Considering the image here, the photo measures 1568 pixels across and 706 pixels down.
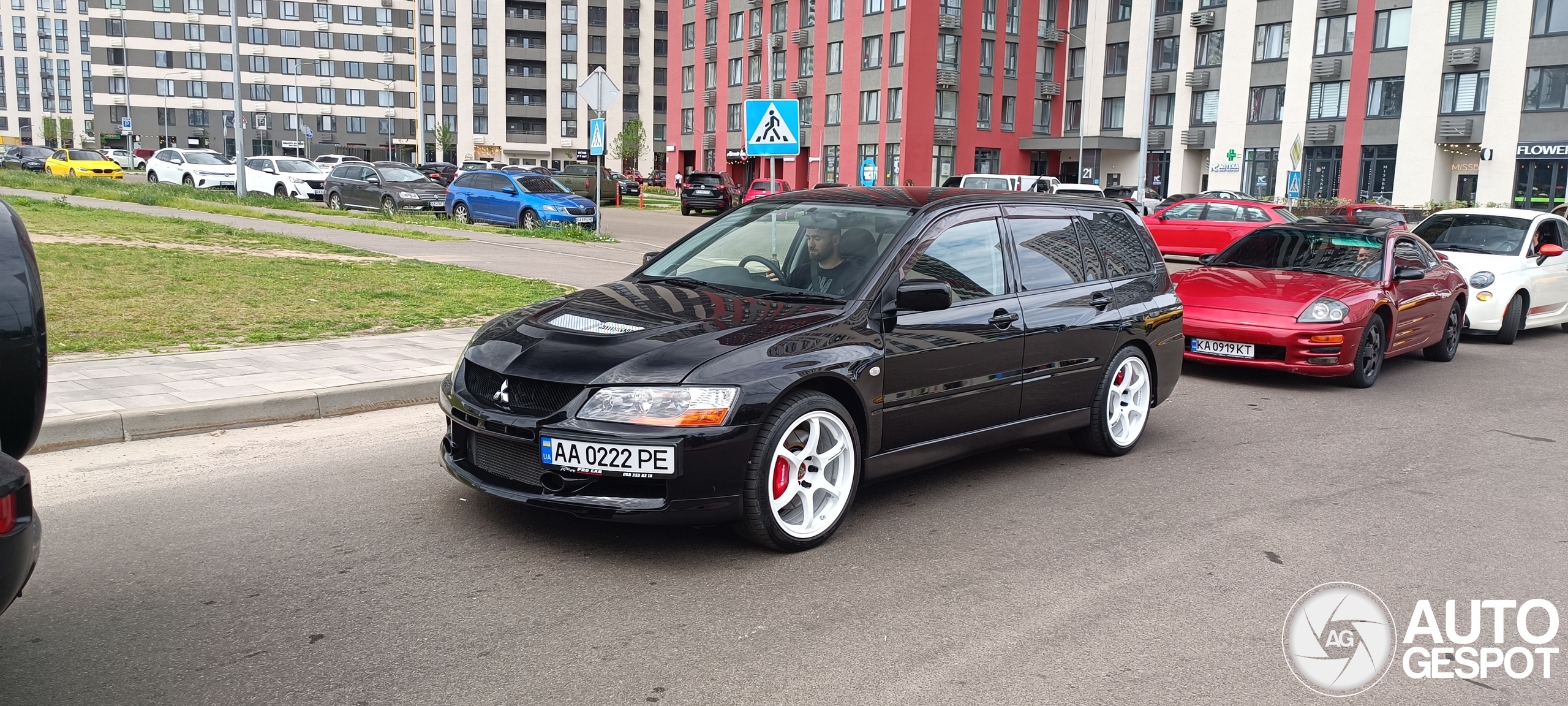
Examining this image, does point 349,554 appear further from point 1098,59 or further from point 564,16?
point 564,16

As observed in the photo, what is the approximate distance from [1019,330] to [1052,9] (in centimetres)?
6971

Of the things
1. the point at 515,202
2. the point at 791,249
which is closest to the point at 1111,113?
the point at 515,202

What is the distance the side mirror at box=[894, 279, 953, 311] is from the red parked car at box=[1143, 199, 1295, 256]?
20.7m

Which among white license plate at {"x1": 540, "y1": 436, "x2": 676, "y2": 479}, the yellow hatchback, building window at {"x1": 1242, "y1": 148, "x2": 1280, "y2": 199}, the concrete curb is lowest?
the concrete curb

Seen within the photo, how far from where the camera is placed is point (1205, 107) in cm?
6109

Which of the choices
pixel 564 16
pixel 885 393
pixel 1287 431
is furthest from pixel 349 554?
pixel 564 16

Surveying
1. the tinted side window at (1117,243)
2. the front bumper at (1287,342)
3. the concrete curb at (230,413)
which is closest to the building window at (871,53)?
the front bumper at (1287,342)

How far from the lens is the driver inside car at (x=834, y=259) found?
5.42m

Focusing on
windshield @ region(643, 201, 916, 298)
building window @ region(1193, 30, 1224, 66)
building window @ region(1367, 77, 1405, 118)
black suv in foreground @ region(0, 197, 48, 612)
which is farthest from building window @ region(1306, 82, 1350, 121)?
black suv in foreground @ region(0, 197, 48, 612)

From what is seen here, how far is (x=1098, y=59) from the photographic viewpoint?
68688mm

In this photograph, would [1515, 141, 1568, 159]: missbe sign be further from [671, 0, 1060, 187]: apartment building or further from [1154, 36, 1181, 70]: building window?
[671, 0, 1060, 187]: apartment building

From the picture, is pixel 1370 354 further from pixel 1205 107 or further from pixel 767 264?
pixel 1205 107

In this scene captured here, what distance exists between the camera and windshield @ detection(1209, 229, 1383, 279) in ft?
33.4

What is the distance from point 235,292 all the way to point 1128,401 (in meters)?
9.24
